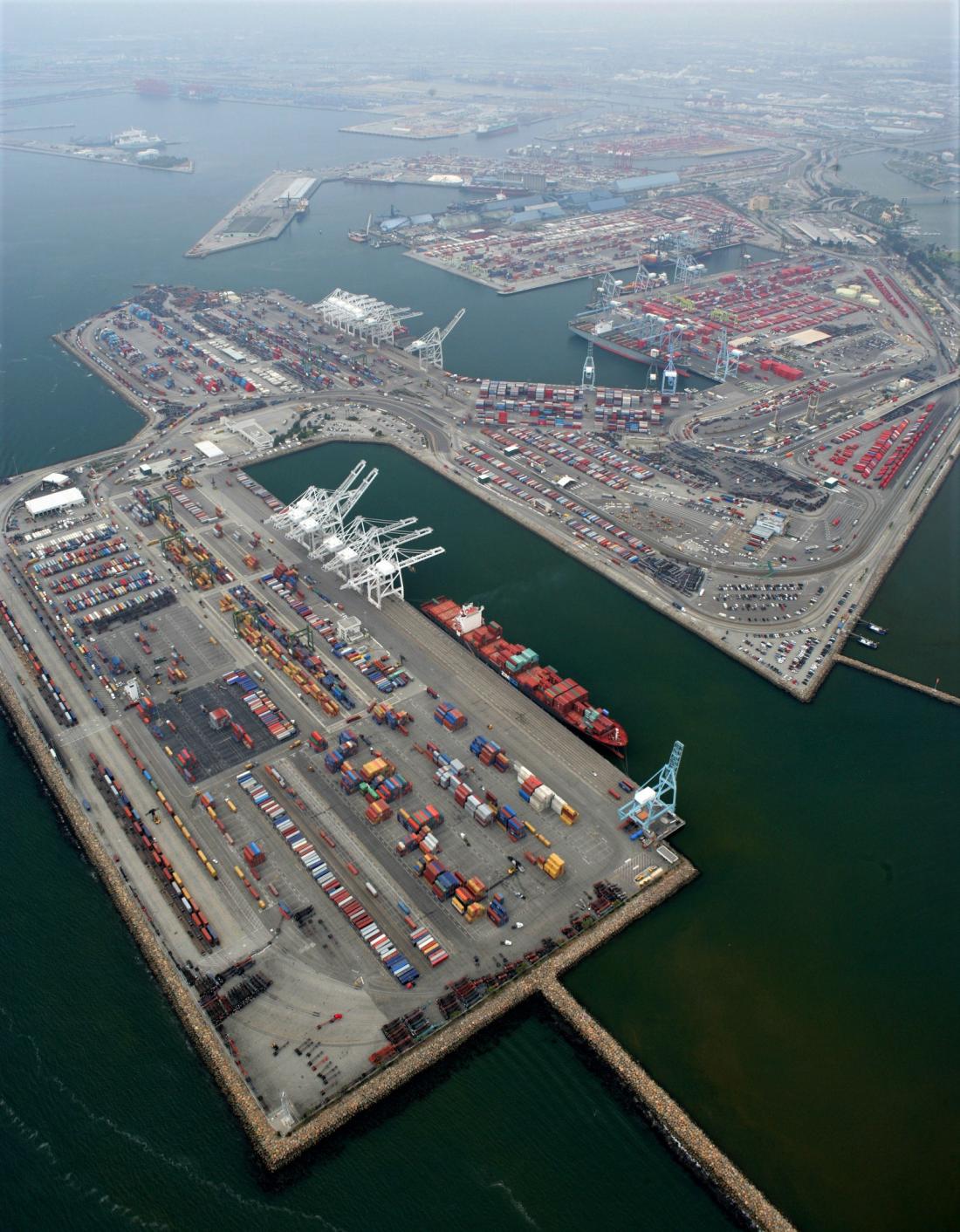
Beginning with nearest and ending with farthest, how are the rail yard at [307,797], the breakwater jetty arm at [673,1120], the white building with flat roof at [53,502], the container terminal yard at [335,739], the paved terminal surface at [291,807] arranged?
the breakwater jetty arm at [673,1120], the paved terminal surface at [291,807], the container terminal yard at [335,739], the rail yard at [307,797], the white building with flat roof at [53,502]

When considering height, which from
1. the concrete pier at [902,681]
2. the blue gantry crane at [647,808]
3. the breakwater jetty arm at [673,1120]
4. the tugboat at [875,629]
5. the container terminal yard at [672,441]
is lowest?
the breakwater jetty arm at [673,1120]

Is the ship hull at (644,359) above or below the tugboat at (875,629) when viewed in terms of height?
above

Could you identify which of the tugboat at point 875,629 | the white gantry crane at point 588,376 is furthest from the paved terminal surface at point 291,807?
the white gantry crane at point 588,376

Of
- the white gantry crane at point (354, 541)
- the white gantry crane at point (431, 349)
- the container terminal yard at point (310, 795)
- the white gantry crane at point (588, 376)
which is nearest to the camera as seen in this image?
the container terminal yard at point (310, 795)

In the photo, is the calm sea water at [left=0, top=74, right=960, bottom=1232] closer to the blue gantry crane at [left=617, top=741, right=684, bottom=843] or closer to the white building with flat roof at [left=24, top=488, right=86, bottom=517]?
the blue gantry crane at [left=617, top=741, right=684, bottom=843]

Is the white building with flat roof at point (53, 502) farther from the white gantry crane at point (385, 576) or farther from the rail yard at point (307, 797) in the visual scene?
the white gantry crane at point (385, 576)

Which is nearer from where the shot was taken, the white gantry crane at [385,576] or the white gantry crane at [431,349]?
the white gantry crane at [385,576]

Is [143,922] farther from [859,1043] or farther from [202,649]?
[859,1043]
